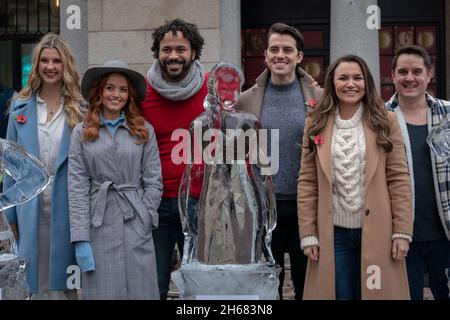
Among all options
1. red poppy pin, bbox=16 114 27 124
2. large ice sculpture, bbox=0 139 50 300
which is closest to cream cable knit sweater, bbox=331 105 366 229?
large ice sculpture, bbox=0 139 50 300

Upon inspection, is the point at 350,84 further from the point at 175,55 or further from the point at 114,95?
the point at 114,95

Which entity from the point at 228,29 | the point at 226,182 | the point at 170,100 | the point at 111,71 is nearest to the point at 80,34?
the point at 228,29

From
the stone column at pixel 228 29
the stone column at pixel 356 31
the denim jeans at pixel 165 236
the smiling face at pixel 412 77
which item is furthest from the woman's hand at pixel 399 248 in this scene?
the stone column at pixel 228 29

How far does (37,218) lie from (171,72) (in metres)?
1.14

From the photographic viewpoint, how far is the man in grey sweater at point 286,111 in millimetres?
4449

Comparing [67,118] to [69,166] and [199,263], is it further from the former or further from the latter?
[199,263]

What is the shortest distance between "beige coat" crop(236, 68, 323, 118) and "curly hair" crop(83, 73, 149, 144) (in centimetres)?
63

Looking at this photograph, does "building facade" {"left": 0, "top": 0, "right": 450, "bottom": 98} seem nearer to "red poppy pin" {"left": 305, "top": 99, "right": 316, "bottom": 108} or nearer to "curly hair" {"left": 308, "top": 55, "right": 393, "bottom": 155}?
"red poppy pin" {"left": 305, "top": 99, "right": 316, "bottom": 108}

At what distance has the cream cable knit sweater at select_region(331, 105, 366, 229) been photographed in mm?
4016

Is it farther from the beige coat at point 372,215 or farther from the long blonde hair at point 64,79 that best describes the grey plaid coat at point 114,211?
the beige coat at point 372,215

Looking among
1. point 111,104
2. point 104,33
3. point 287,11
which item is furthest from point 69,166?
point 287,11

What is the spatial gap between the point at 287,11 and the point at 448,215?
6002 mm

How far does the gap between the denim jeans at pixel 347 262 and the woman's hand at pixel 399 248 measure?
0.62 ft

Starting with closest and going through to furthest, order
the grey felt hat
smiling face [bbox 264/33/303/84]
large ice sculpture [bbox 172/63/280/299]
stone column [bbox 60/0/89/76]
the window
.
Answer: large ice sculpture [bbox 172/63/280/299] → the grey felt hat → smiling face [bbox 264/33/303/84] → stone column [bbox 60/0/89/76] → the window
